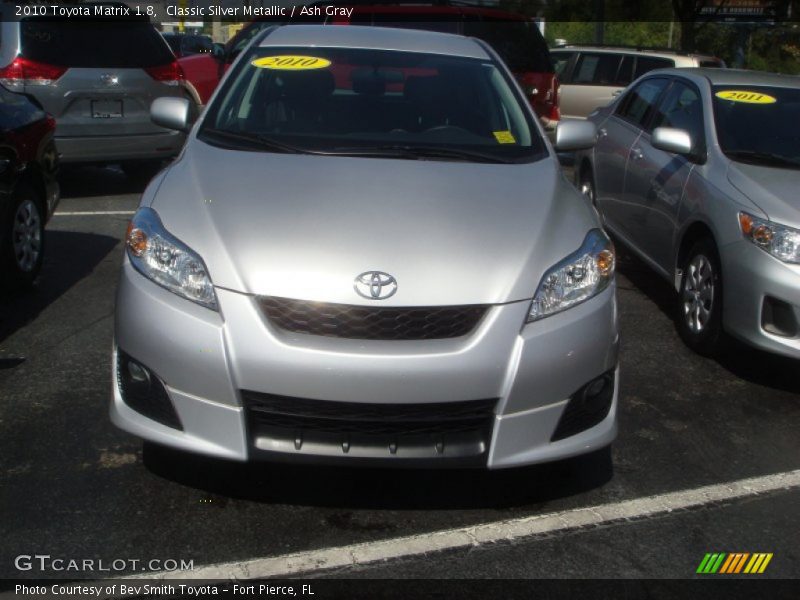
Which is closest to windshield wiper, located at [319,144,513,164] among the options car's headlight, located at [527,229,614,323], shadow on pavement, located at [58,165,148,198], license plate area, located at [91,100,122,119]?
car's headlight, located at [527,229,614,323]

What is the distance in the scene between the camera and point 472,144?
15.0 feet

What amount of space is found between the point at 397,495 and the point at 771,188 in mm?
2871

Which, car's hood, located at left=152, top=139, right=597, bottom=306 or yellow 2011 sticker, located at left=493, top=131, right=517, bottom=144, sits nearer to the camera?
car's hood, located at left=152, top=139, right=597, bottom=306

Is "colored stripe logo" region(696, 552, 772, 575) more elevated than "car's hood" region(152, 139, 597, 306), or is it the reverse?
"car's hood" region(152, 139, 597, 306)

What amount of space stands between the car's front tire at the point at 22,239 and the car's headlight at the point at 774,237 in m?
4.19

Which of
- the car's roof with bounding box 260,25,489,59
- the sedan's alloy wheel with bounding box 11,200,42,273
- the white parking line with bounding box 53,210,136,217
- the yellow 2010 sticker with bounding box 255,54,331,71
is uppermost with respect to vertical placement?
the car's roof with bounding box 260,25,489,59

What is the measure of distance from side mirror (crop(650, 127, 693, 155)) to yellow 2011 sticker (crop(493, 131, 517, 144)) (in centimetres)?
166

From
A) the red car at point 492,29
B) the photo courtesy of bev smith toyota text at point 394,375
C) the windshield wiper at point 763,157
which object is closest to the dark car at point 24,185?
the photo courtesy of bev smith toyota text at point 394,375

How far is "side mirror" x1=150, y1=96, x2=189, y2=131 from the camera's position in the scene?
497 centimetres

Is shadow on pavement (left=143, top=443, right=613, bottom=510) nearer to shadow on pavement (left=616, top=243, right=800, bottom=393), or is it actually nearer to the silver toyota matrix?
the silver toyota matrix

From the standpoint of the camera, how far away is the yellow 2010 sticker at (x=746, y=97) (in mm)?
6348

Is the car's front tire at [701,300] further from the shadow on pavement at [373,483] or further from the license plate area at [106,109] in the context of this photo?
the license plate area at [106,109]

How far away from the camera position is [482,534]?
3545 mm

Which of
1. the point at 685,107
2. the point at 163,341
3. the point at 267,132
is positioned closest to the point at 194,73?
the point at 685,107
